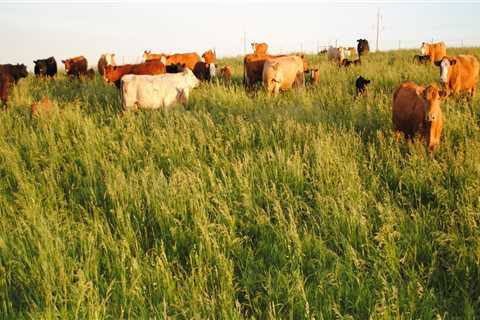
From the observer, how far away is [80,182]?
4879 millimetres

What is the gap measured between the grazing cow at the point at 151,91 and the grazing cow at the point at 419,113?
5.37 metres

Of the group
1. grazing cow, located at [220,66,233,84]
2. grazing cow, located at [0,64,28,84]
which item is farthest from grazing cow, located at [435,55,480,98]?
grazing cow, located at [0,64,28,84]

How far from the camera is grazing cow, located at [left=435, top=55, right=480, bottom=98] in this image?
877 centimetres

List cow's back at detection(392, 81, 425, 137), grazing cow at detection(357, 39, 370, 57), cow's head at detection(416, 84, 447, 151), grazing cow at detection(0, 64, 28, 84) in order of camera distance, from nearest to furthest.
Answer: cow's head at detection(416, 84, 447, 151) → cow's back at detection(392, 81, 425, 137) → grazing cow at detection(0, 64, 28, 84) → grazing cow at detection(357, 39, 370, 57)

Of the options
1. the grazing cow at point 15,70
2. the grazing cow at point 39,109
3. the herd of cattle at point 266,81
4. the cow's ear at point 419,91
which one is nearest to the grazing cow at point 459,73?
the herd of cattle at point 266,81

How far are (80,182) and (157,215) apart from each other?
1.67 metres

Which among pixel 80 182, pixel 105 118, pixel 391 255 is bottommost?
pixel 391 255

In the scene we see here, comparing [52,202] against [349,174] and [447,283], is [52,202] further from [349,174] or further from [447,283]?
[447,283]

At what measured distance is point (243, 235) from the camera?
3619 millimetres

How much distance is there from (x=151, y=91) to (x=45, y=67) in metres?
11.3

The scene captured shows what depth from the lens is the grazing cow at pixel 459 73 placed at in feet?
28.8

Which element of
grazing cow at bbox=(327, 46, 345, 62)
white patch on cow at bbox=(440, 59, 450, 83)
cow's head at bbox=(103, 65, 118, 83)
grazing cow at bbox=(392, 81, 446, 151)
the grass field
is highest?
grazing cow at bbox=(327, 46, 345, 62)

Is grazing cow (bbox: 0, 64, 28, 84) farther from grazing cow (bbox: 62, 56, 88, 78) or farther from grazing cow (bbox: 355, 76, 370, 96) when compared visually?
grazing cow (bbox: 355, 76, 370, 96)

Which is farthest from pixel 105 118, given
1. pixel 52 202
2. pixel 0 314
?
pixel 0 314
